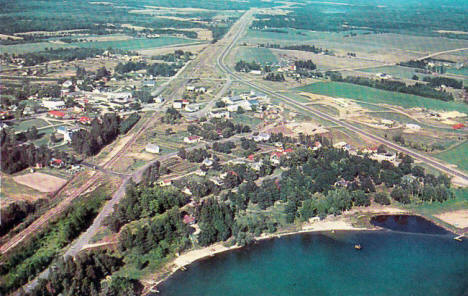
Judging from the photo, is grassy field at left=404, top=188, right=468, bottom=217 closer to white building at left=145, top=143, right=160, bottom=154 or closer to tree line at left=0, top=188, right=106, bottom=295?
white building at left=145, top=143, right=160, bottom=154

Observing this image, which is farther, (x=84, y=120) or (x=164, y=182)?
(x=84, y=120)

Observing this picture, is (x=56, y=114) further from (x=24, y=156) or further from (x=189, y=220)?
(x=189, y=220)

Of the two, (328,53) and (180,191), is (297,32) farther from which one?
(180,191)

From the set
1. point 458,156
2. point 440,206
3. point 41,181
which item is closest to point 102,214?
point 41,181

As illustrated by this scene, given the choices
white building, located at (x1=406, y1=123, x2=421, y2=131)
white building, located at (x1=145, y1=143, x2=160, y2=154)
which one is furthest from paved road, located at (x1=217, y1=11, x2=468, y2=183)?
white building, located at (x1=145, y1=143, x2=160, y2=154)

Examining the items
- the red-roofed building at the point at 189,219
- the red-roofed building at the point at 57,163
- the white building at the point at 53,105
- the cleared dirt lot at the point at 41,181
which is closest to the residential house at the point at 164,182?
the red-roofed building at the point at 189,219
